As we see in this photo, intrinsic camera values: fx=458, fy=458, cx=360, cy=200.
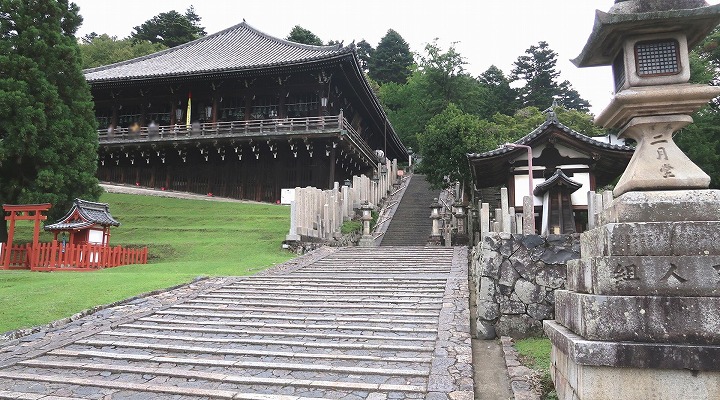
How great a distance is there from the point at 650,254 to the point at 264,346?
193 inches

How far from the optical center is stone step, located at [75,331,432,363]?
5770 millimetres

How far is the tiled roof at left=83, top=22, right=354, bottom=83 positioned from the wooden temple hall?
0.10m

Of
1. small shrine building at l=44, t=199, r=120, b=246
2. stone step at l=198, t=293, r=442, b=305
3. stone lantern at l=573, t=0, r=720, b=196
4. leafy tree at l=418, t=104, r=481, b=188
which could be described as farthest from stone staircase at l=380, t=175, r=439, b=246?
stone lantern at l=573, t=0, r=720, b=196

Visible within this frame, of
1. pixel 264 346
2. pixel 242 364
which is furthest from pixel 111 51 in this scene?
pixel 242 364

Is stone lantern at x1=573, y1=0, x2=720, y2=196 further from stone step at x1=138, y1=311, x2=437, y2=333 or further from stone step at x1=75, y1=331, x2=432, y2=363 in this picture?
stone step at x1=138, y1=311, x2=437, y2=333

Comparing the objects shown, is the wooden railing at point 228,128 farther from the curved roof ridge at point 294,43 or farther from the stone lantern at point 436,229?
the stone lantern at point 436,229

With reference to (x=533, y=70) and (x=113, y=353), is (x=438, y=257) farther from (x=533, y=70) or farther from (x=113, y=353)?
(x=533, y=70)

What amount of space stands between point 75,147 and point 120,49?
3588 centimetres

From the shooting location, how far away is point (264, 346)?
6.45m

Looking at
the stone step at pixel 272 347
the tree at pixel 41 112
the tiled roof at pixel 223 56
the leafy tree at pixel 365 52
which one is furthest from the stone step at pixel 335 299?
the leafy tree at pixel 365 52

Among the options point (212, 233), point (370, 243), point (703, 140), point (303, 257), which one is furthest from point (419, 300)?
point (703, 140)

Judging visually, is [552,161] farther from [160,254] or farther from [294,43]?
[294,43]

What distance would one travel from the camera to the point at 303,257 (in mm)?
13602

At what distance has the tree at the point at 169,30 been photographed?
52.7 meters
